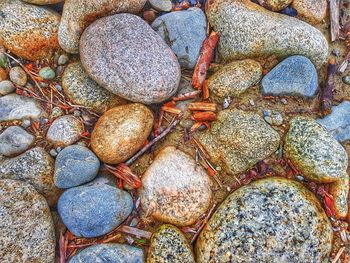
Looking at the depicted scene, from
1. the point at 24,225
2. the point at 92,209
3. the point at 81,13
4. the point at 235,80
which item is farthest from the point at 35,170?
the point at 235,80

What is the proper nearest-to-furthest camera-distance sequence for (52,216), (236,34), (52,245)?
(52,245) → (52,216) → (236,34)

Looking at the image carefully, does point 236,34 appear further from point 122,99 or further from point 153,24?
point 122,99

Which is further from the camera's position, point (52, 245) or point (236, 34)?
point (236, 34)

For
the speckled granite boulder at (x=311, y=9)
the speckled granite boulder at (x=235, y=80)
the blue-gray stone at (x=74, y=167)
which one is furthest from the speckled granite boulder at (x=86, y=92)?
the speckled granite boulder at (x=311, y=9)

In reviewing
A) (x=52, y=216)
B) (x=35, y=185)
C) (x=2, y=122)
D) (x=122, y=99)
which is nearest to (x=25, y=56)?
(x=2, y=122)

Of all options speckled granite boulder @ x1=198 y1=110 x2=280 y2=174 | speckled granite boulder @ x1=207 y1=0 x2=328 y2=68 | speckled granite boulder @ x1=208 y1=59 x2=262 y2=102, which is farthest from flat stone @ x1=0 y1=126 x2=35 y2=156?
speckled granite boulder @ x1=207 y1=0 x2=328 y2=68

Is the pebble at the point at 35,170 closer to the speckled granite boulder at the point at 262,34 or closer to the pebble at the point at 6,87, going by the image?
the pebble at the point at 6,87

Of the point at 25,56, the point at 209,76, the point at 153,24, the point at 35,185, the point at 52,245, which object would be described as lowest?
the point at 52,245
